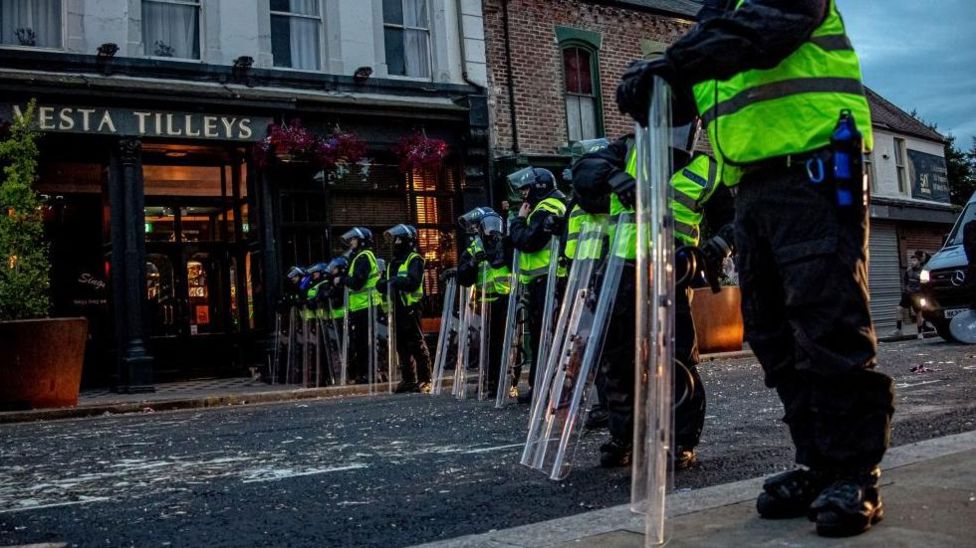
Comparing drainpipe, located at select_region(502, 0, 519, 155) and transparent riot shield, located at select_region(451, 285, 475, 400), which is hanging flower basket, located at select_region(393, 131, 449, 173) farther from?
transparent riot shield, located at select_region(451, 285, 475, 400)

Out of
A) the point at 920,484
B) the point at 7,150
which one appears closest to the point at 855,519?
the point at 920,484

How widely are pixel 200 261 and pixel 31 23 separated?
4339mm

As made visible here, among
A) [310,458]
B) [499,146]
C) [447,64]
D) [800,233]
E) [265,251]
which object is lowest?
[310,458]

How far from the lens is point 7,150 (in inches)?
406

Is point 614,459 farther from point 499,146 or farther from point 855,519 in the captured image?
point 499,146

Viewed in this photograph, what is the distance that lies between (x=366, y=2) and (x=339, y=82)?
155 cm

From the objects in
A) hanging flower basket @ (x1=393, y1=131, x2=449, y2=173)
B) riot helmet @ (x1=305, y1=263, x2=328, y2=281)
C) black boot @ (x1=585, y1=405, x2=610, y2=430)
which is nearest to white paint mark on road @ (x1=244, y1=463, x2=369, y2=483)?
black boot @ (x1=585, y1=405, x2=610, y2=430)

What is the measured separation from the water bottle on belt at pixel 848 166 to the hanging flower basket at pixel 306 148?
41.2 ft

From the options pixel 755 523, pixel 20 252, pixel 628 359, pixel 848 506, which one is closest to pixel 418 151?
pixel 20 252

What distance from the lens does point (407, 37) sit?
16688 millimetres

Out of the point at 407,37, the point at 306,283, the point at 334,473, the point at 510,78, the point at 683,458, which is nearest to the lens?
the point at 683,458

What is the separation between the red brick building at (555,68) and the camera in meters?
17.5

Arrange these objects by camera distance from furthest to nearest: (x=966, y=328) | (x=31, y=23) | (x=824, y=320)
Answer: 1. (x=31, y=23)
2. (x=966, y=328)
3. (x=824, y=320)

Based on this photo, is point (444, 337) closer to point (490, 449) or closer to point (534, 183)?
point (534, 183)
